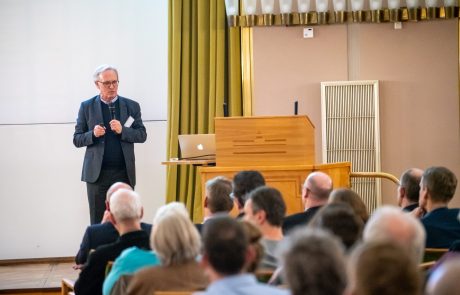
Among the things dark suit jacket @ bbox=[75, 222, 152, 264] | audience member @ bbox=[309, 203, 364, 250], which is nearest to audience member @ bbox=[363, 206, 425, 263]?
audience member @ bbox=[309, 203, 364, 250]

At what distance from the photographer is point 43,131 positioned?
28.7 ft

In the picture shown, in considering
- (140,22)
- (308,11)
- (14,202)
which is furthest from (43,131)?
(308,11)

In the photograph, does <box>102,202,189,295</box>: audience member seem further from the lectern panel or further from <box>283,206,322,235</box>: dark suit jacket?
the lectern panel

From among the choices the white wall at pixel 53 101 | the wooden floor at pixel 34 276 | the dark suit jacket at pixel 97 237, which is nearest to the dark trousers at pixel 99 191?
the wooden floor at pixel 34 276

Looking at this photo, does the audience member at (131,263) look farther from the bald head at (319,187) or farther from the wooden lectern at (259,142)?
the wooden lectern at (259,142)

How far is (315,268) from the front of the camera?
196 centimetres

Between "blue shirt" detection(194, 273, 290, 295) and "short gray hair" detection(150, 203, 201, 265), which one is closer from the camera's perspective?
"blue shirt" detection(194, 273, 290, 295)

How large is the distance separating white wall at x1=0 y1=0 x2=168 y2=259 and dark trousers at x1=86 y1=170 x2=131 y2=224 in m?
1.71

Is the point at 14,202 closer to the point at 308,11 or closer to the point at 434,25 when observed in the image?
the point at 308,11

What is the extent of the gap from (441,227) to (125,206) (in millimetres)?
1704

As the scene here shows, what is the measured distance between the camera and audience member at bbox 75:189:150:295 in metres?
3.99

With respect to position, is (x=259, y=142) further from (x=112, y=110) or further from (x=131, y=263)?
(x=131, y=263)

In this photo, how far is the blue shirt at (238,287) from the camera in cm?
246

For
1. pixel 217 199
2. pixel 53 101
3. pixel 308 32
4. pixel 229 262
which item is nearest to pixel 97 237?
pixel 217 199
